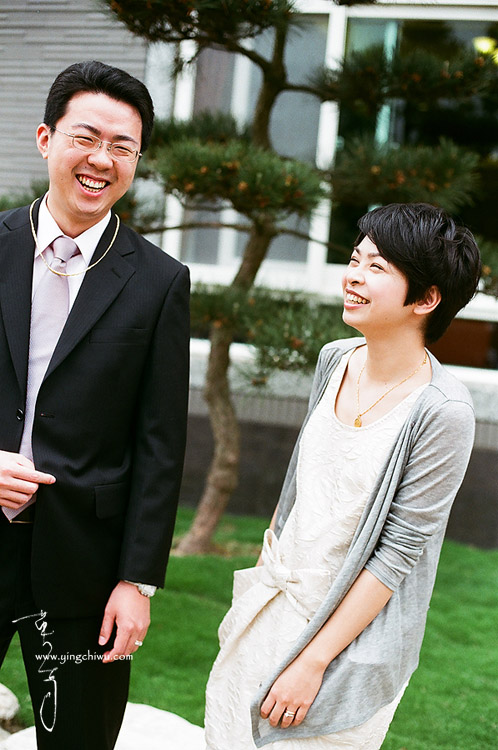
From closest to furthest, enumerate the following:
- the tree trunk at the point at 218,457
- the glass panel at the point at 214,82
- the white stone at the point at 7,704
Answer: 1. the white stone at the point at 7,704
2. the tree trunk at the point at 218,457
3. the glass panel at the point at 214,82

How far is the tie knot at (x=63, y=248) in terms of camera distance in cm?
139

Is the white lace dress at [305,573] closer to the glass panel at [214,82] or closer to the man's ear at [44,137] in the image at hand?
the man's ear at [44,137]

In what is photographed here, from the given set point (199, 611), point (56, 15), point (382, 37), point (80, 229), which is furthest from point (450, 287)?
point (382, 37)

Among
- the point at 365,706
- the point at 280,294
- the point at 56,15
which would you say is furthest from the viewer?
the point at 280,294

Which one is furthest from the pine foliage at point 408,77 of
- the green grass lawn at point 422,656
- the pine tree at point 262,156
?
the green grass lawn at point 422,656

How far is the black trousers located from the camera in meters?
1.40

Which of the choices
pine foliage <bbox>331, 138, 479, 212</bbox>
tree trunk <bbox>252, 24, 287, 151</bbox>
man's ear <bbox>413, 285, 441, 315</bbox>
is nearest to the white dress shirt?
man's ear <bbox>413, 285, 441, 315</bbox>

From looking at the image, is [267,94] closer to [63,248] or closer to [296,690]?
[63,248]

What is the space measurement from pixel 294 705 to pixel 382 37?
3852 mm

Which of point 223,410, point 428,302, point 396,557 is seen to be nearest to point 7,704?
point 396,557

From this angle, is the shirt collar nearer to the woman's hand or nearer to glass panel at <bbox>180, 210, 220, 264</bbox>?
the woman's hand

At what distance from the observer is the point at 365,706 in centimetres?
127

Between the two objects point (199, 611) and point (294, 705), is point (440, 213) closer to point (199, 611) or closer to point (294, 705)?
point (294, 705)

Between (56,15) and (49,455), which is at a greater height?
(56,15)
